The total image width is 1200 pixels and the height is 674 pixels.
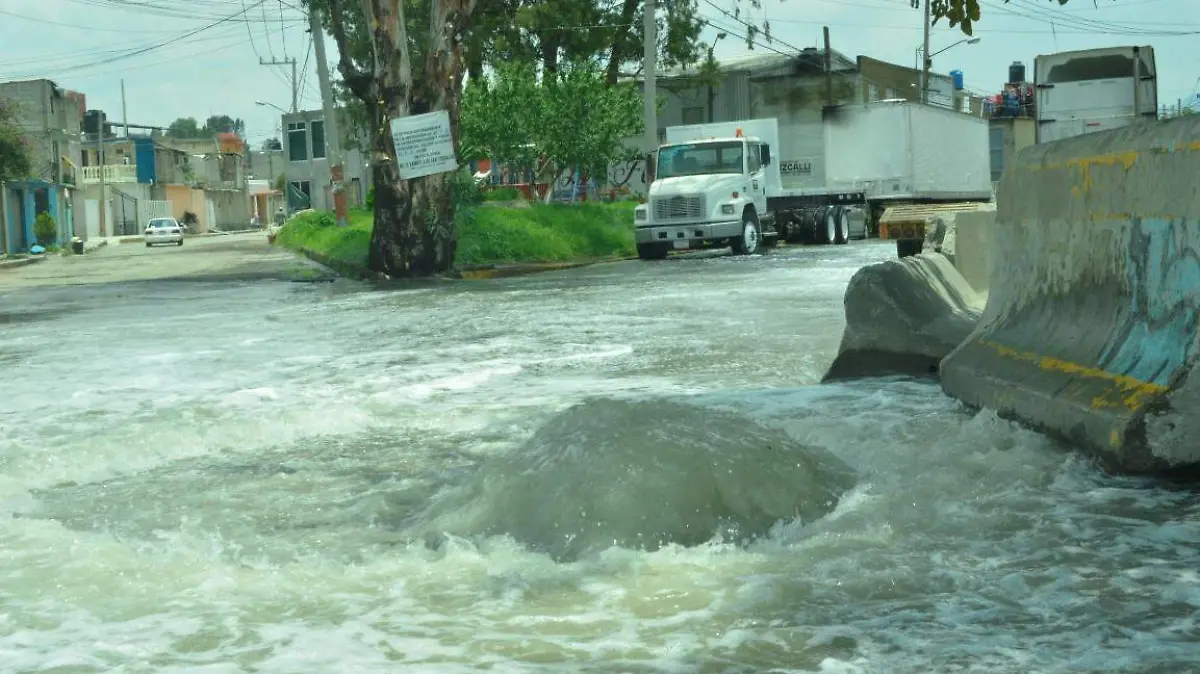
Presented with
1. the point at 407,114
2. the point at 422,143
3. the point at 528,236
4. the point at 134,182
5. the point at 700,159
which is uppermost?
the point at 134,182


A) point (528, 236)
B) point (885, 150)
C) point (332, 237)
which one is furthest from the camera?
point (885, 150)

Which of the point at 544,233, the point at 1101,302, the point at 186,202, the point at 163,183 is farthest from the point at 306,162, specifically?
the point at 1101,302

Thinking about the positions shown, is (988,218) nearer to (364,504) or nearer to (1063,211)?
(1063,211)

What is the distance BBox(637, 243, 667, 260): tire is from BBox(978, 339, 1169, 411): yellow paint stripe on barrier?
24668 mm

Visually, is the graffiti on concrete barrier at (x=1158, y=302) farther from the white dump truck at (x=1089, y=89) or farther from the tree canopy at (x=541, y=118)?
the tree canopy at (x=541, y=118)

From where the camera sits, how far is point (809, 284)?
19578 mm

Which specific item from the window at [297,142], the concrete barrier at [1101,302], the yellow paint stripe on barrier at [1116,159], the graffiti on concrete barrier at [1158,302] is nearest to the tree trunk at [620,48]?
the window at [297,142]

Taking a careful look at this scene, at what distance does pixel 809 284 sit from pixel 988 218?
659 cm

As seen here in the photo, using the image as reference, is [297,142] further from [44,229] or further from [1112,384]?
[1112,384]

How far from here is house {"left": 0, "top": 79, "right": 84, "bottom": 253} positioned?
57.3 metres

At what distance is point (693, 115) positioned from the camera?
6681cm

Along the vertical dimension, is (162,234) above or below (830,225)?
above

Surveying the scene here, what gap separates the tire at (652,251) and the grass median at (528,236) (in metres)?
1.36

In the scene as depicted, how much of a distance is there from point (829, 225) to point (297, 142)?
5884 centimetres
